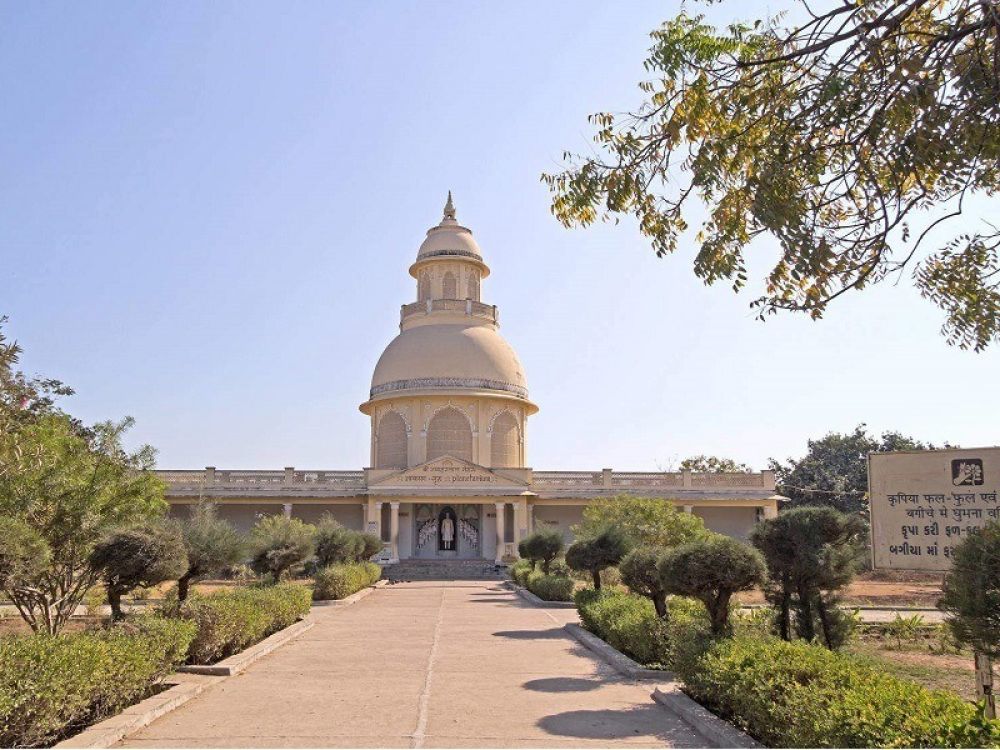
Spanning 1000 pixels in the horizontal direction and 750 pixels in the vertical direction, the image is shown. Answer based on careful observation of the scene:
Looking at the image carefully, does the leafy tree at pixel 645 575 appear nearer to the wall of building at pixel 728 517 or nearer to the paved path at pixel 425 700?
the paved path at pixel 425 700

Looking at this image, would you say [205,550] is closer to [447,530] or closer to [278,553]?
[278,553]

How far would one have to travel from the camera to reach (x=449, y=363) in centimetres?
4378

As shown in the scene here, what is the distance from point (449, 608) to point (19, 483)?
11605 millimetres

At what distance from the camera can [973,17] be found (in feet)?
25.1

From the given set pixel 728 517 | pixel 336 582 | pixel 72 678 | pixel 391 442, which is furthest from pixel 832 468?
pixel 72 678

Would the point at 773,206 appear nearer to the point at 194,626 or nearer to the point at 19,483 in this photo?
the point at 194,626

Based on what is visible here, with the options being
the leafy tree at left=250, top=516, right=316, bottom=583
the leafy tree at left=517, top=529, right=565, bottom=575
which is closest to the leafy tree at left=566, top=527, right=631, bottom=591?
the leafy tree at left=250, top=516, right=316, bottom=583

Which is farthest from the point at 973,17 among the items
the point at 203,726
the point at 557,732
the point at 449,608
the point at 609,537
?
the point at 449,608

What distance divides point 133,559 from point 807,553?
8028 mm

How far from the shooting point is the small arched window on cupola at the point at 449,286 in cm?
4791

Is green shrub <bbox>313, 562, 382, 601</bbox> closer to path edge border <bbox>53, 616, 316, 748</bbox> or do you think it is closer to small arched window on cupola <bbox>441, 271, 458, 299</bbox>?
path edge border <bbox>53, 616, 316, 748</bbox>

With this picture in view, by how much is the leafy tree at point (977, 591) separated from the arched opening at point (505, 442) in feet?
124

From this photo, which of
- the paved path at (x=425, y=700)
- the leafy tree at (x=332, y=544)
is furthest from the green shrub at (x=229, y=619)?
the leafy tree at (x=332, y=544)

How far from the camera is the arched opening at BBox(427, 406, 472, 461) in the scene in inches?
1700
